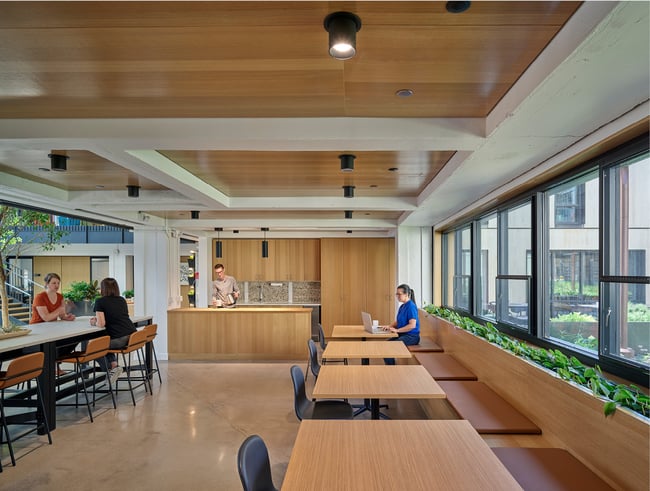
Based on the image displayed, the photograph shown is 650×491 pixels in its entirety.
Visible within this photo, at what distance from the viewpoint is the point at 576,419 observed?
2531 millimetres

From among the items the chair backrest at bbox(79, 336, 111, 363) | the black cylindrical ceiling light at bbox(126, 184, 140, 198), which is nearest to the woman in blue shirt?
the chair backrest at bbox(79, 336, 111, 363)

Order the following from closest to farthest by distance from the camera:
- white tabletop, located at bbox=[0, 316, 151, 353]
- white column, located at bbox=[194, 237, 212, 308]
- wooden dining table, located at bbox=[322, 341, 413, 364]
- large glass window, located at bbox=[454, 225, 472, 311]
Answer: white tabletop, located at bbox=[0, 316, 151, 353]
wooden dining table, located at bbox=[322, 341, 413, 364]
large glass window, located at bbox=[454, 225, 472, 311]
white column, located at bbox=[194, 237, 212, 308]

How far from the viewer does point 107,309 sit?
18.2 ft

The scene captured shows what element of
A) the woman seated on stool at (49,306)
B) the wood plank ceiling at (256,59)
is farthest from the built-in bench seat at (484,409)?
the woman seated on stool at (49,306)

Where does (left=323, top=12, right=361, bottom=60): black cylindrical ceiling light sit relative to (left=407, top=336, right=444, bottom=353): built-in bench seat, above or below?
above

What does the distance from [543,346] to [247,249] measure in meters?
8.18

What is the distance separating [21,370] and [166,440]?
1.47m

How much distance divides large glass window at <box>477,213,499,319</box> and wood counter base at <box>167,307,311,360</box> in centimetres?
341

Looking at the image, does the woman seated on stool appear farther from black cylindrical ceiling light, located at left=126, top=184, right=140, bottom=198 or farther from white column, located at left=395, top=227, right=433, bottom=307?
white column, located at left=395, top=227, right=433, bottom=307

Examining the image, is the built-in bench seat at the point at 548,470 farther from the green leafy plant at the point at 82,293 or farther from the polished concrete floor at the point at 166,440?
the green leafy plant at the point at 82,293

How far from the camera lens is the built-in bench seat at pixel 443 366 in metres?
4.56

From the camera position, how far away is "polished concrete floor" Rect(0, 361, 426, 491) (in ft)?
11.4

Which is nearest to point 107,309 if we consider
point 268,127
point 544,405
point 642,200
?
point 268,127

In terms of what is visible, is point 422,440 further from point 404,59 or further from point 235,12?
point 235,12
